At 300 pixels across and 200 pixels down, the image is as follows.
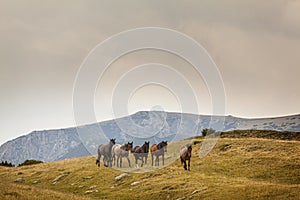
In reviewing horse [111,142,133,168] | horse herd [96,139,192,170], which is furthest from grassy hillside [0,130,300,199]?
horse [111,142,133,168]

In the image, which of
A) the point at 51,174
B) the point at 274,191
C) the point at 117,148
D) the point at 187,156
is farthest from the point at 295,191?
the point at 51,174

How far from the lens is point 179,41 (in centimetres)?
5247

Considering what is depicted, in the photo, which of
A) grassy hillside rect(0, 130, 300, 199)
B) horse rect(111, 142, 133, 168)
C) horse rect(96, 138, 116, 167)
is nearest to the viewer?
grassy hillside rect(0, 130, 300, 199)

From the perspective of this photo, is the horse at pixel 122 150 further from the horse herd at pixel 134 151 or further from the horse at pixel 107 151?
the horse at pixel 107 151

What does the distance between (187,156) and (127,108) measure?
41.1 feet

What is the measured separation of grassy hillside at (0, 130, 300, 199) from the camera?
93.8 ft

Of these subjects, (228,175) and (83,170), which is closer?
(228,175)

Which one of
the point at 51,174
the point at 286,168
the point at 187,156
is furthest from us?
the point at 51,174

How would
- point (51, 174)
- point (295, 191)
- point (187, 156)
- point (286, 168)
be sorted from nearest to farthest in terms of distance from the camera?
point (295, 191) < point (286, 168) < point (187, 156) < point (51, 174)

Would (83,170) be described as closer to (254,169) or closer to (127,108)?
(127,108)

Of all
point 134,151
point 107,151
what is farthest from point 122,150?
point 107,151

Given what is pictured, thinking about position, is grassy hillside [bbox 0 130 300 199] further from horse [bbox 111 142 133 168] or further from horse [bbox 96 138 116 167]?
horse [bbox 111 142 133 168]

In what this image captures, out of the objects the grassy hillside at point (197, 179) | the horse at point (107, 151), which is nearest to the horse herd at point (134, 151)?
the horse at point (107, 151)

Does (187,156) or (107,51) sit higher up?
(107,51)
